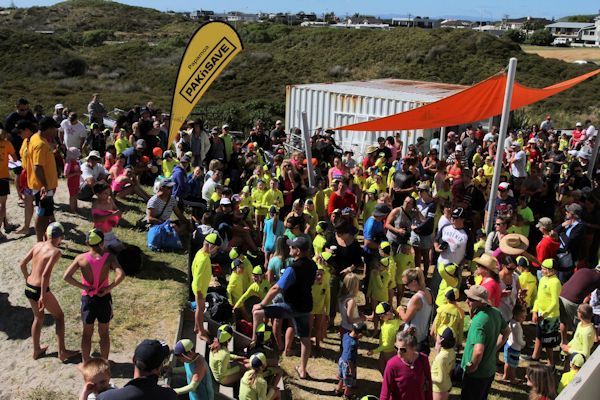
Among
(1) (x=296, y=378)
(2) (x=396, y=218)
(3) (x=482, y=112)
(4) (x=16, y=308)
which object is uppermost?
(3) (x=482, y=112)

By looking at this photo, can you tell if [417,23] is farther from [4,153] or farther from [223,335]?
[223,335]

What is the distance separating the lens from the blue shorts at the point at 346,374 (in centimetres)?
652

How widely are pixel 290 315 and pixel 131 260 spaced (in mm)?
2744

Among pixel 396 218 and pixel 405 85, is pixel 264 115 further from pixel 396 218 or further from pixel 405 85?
pixel 396 218

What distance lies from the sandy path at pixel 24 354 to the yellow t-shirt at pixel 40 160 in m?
1.12

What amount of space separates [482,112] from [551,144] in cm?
517

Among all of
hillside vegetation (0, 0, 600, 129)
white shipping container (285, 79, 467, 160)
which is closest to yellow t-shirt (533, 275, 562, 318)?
white shipping container (285, 79, 467, 160)

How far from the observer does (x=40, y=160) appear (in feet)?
26.2

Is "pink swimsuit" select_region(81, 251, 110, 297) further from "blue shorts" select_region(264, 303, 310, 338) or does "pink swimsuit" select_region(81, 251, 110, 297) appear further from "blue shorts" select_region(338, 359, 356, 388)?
"blue shorts" select_region(338, 359, 356, 388)

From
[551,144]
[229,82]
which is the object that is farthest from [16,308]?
[229,82]

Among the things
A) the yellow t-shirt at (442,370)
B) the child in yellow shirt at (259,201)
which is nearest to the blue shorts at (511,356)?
the yellow t-shirt at (442,370)

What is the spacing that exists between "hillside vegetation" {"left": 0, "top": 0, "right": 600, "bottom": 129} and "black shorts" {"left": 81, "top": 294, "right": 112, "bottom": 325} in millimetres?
22769

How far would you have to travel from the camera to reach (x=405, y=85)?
20.0m

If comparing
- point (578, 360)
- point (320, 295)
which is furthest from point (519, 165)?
point (578, 360)
